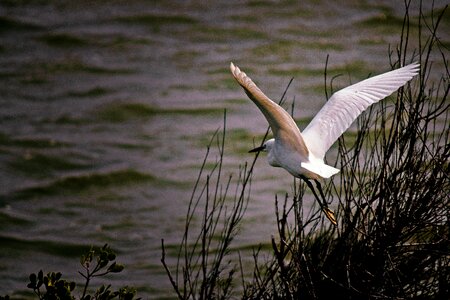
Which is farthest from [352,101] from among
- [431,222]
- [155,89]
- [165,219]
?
[155,89]

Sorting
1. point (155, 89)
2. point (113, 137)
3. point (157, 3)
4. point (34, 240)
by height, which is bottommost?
point (34, 240)

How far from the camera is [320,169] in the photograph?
4254mm

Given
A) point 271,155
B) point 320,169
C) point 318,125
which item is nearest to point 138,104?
point 318,125

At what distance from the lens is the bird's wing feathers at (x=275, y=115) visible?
392cm

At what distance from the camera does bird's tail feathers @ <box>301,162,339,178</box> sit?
414 centimetres

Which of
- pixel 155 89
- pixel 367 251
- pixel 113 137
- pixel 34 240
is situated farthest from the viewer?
pixel 155 89

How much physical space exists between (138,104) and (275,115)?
25.9 ft

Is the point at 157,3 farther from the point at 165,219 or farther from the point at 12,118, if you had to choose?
the point at 165,219

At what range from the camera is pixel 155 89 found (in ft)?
40.4

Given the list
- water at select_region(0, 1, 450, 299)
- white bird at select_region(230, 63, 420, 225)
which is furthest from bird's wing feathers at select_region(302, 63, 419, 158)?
water at select_region(0, 1, 450, 299)

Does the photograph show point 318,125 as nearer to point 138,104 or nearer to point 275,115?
point 275,115

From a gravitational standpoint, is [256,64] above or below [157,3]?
below

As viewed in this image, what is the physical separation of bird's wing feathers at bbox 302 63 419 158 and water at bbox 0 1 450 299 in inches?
155

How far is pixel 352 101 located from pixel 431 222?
837 mm
